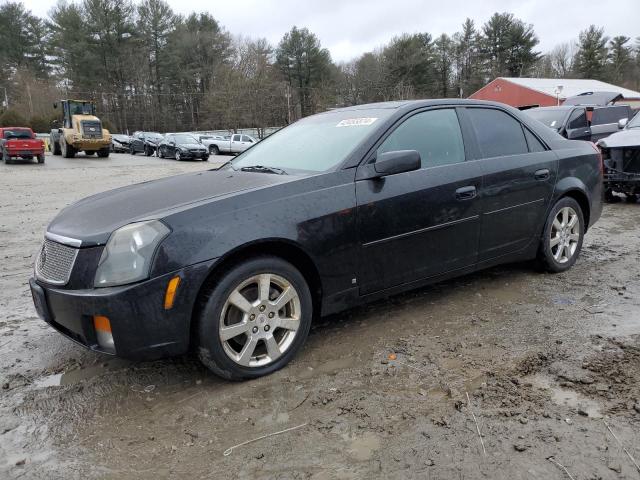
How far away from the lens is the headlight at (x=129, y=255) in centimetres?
257

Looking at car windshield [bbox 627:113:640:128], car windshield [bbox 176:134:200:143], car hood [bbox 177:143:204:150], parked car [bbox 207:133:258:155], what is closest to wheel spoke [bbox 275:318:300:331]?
car windshield [bbox 627:113:640:128]

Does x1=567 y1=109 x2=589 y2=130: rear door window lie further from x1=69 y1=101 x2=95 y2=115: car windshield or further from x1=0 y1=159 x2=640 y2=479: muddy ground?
x1=69 y1=101 x2=95 y2=115: car windshield

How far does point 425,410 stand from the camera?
2.56 metres

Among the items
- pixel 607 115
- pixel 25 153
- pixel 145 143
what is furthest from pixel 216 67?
pixel 607 115

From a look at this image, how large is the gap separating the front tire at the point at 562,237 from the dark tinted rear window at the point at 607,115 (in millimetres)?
10300

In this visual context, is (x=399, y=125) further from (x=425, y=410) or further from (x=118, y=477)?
(x=118, y=477)

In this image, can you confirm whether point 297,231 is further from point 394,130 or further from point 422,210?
point 394,130

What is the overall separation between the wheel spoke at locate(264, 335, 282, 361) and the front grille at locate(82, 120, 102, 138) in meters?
28.2

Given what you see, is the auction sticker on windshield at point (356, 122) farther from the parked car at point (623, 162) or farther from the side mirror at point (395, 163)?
the parked car at point (623, 162)

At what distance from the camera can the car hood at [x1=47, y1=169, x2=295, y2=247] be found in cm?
278

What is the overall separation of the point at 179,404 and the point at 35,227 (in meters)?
6.60

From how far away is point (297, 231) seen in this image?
2965mm

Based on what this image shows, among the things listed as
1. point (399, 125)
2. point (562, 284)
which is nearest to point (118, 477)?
point (399, 125)

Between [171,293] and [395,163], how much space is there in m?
1.61
